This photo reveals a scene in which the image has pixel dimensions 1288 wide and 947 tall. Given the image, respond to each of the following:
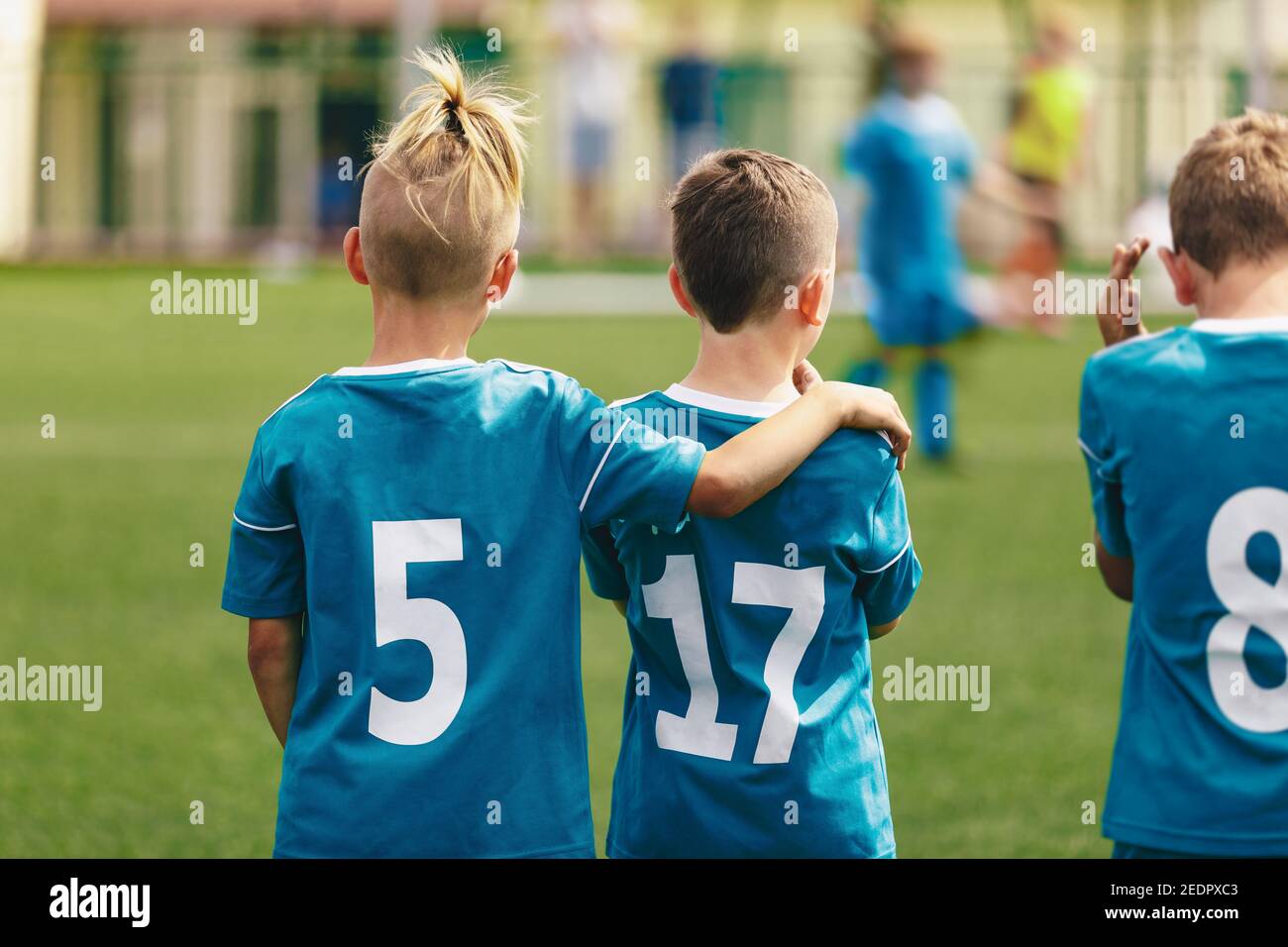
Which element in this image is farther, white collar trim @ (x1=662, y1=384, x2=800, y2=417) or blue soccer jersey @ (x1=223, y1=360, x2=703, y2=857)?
white collar trim @ (x1=662, y1=384, x2=800, y2=417)

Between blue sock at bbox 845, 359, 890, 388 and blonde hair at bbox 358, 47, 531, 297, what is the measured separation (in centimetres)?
644

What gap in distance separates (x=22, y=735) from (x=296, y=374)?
788cm

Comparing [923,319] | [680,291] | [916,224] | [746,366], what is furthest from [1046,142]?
[746,366]

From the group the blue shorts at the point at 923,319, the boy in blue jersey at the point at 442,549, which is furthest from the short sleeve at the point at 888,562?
the blue shorts at the point at 923,319

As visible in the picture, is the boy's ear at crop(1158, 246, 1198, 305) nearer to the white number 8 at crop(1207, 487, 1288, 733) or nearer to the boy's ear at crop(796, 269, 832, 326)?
the white number 8 at crop(1207, 487, 1288, 733)

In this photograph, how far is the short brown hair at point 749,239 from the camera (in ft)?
8.50

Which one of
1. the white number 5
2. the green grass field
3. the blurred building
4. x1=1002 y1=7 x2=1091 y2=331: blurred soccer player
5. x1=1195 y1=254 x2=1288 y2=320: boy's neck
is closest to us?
the white number 5

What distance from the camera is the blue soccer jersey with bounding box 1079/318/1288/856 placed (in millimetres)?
2535

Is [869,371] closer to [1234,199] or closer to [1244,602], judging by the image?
[1234,199]

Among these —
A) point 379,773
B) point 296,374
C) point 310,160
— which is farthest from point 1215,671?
point 310,160

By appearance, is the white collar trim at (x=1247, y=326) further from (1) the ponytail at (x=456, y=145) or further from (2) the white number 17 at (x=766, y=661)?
(1) the ponytail at (x=456, y=145)

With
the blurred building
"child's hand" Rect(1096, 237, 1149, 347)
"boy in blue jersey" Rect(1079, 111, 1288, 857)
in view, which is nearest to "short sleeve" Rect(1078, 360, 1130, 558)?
"boy in blue jersey" Rect(1079, 111, 1288, 857)

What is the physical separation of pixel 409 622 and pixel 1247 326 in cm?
139
